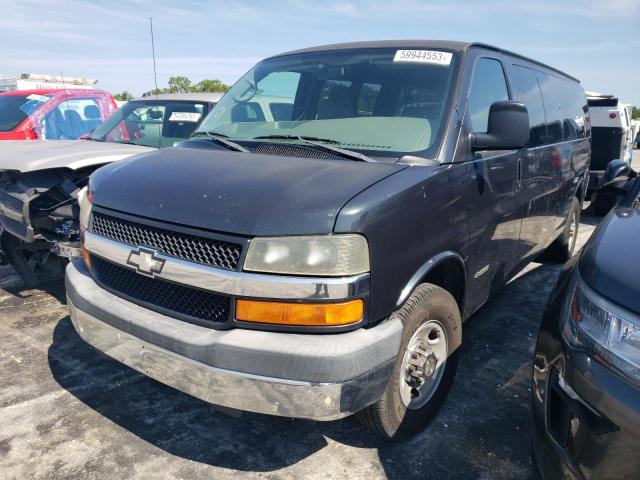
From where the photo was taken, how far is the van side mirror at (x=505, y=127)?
2801 millimetres

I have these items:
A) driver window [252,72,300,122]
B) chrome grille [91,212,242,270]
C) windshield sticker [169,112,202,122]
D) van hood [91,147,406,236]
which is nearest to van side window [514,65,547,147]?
driver window [252,72,300,122]

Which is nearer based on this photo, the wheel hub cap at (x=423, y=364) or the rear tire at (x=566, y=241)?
the wheel hub cap at (x=423, y=364)

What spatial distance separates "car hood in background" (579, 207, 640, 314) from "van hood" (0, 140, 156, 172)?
13.2ft

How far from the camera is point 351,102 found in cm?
315

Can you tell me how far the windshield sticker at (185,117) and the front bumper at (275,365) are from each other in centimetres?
385

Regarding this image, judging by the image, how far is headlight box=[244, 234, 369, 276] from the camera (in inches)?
81.3

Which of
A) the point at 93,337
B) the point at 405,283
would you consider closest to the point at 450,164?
the point at 405,283

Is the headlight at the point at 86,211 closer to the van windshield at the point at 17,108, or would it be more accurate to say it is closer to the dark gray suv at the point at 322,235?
the dark gray suv at the point at 322,235

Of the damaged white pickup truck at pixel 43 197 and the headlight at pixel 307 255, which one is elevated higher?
the headlight at pixel 307 255

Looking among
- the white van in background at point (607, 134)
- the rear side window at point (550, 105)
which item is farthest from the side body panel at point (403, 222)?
the white van in background at point (607, 134)

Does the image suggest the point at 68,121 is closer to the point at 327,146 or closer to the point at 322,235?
the point at 327,146

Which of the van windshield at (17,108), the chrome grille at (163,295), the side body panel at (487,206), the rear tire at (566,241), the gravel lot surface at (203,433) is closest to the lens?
the chrome grille at (163,295)

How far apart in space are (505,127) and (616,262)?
108 cm

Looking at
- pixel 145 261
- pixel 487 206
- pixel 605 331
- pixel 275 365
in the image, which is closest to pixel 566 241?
pixel 487 206
